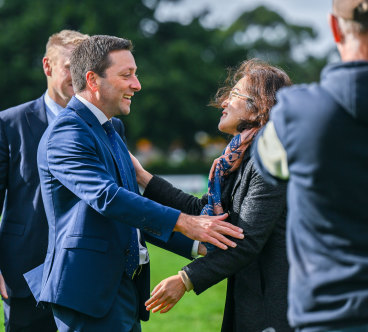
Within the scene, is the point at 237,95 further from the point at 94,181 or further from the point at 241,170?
the point at 94,181

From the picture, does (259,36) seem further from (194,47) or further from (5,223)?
(5,223)

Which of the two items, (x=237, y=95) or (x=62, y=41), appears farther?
(x=62, y=41)

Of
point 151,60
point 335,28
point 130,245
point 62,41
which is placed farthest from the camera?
point 151,60

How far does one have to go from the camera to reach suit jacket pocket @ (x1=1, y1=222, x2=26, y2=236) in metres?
4.35

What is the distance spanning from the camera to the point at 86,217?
3.24 meters

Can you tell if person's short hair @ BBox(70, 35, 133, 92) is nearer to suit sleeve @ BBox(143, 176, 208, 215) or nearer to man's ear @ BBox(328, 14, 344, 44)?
suit sleeve @ BBox(143, 176, 208, 215)

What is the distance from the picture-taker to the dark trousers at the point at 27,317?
4.32m

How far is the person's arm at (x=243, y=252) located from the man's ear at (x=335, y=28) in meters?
1.25

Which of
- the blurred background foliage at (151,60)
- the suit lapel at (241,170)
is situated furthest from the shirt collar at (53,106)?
the blurred background foliage at (151,60)

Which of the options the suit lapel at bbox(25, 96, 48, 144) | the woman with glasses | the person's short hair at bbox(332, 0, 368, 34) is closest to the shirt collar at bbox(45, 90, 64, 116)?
the suit lapel at bbox(25, 96, 48, 144)

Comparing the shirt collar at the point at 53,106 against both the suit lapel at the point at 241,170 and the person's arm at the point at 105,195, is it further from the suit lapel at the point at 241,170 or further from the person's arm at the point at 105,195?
the suit lapel at the point at 241,170

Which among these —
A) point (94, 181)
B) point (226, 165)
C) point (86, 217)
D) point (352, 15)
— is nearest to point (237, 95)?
point (226, 165)

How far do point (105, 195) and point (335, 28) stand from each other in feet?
4.97

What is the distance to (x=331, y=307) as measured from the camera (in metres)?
2.07
